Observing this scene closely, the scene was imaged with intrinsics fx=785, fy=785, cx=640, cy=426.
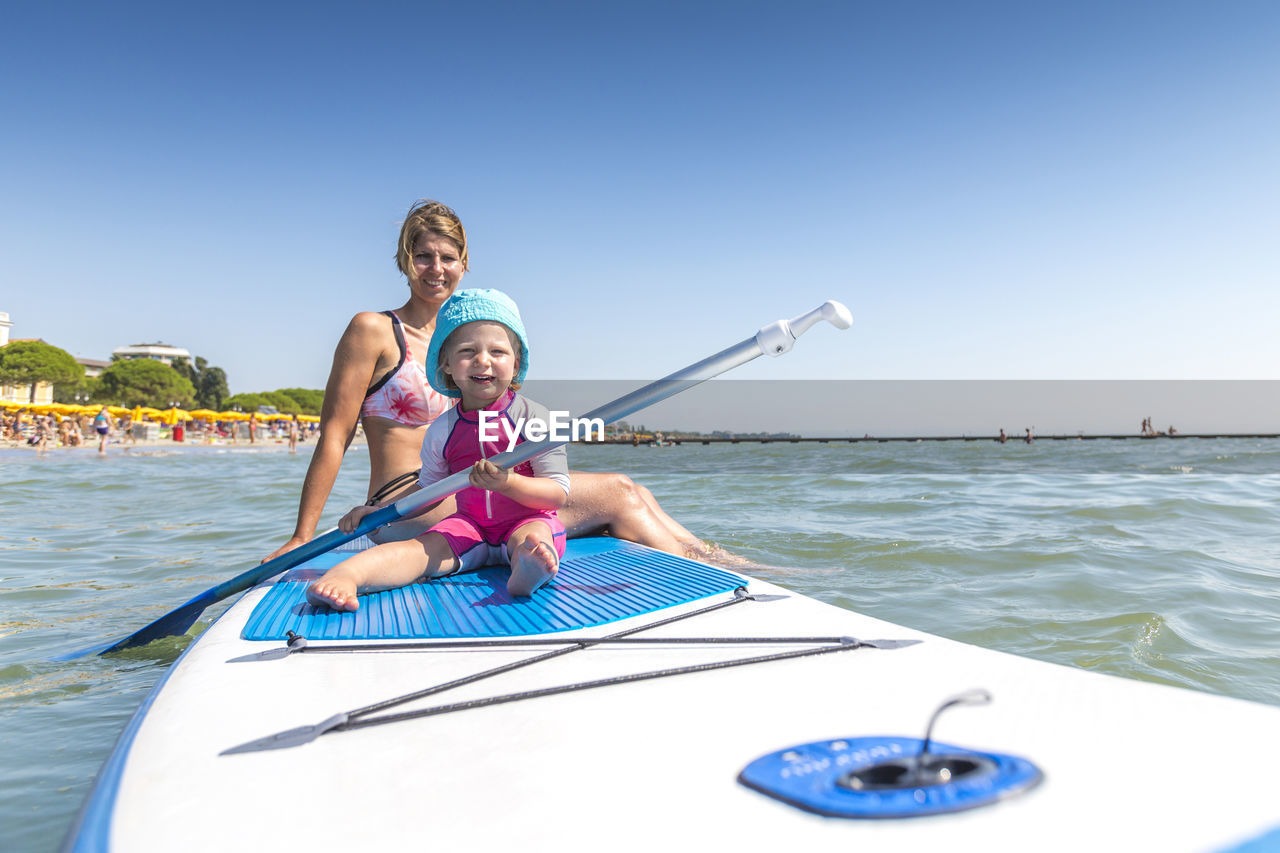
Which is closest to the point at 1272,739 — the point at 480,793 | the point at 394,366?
the point at 480,793

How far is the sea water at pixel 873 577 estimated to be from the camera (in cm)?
264

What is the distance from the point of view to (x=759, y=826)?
0.97 metres

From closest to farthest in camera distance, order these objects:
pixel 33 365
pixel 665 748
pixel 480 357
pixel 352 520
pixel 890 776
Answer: pixel 890 776 < pixel 665 748 < pixel 480 357 < pixel 352 520 < pixel 33 365

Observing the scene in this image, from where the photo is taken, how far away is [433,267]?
11.1 ft

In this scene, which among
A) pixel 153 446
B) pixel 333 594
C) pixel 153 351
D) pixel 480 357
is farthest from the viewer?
pixel 153 351

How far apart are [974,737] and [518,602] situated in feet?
4.90

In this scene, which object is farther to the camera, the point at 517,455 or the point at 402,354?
the point at 402,354

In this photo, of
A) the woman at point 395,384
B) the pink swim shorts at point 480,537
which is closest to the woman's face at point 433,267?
the woman at point 395,384

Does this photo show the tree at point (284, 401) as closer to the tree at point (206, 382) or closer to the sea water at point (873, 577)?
the tree at point (206, 382)

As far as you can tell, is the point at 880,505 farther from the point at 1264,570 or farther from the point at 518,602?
the point at 518,602

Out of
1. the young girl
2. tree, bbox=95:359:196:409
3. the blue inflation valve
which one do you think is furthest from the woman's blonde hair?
tree, bbox=95:359:196:409

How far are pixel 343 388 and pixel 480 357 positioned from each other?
0.94 metres

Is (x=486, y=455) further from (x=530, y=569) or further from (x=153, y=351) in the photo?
(x=153, y=351)

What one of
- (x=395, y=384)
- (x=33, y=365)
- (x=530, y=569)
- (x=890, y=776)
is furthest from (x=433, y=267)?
(x=33, y=365)
